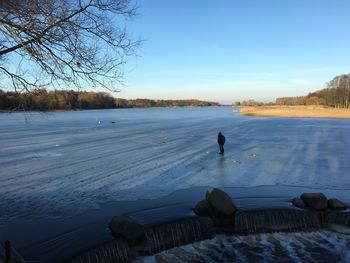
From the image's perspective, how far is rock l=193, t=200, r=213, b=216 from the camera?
11328mm

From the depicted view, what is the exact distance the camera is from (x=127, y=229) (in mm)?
9633

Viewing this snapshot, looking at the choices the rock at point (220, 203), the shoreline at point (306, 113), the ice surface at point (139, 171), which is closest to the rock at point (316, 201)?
the rock at point (220, 203)

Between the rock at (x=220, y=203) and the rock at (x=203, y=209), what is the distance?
0.36 feet

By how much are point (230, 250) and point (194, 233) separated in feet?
3.86

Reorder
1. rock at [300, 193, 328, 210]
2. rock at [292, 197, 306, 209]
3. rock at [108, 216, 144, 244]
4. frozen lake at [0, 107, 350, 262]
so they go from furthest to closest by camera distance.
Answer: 1. rock at [292, 197, 306, 209]
2. rock at [300, 193, 328, 210]
3. frozen lake at [0, 107, 350, 262]
4. rock at [108, 216, 144, 244]

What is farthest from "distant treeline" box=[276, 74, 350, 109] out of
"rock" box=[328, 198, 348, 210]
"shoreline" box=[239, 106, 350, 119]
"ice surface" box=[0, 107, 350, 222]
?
"rock" box=[328, 198, 348, 210]

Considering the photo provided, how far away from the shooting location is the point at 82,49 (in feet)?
22.4

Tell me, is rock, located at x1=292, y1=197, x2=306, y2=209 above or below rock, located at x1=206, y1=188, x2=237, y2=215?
below

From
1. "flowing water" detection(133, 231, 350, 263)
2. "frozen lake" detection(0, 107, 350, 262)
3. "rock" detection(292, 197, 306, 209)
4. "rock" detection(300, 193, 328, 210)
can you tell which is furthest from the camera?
"rock" detection(292, 197, 306, 209)

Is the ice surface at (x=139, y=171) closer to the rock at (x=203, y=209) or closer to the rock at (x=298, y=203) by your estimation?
the rock at (x=203, y=209)

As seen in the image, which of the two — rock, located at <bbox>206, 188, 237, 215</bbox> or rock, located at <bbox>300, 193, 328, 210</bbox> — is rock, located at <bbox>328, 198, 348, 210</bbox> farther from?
rock, located at <bbox>206, 188, 237, 215</bbox>

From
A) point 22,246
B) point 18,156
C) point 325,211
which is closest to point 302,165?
point 325,211

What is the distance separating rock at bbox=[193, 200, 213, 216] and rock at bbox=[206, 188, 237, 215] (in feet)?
0.36

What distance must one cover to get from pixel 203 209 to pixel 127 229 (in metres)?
2.61
